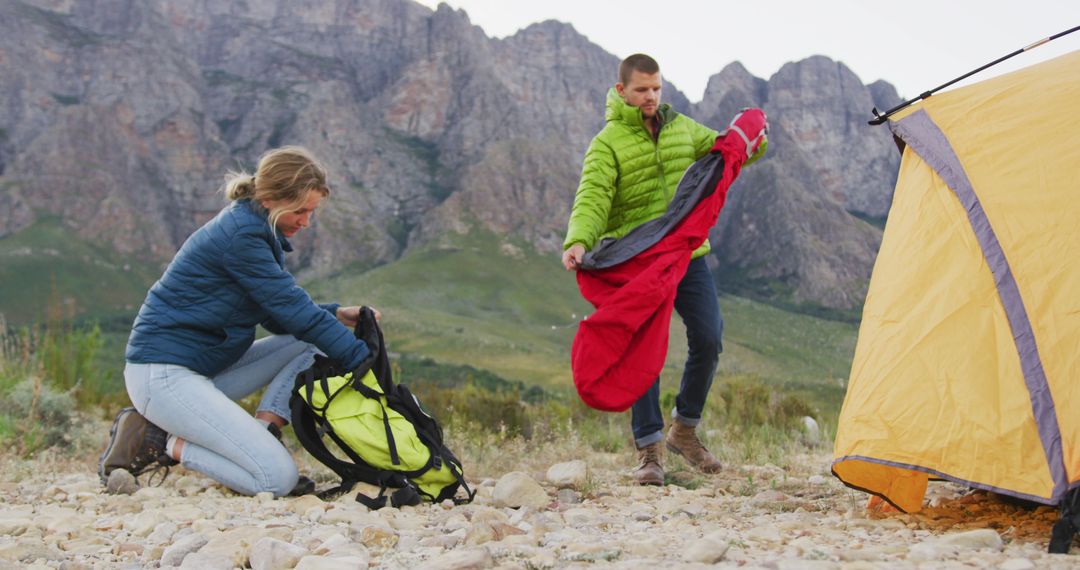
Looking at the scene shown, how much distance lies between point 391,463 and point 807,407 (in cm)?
601

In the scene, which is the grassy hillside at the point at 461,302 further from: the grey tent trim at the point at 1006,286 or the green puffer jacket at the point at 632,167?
the grey tent trim at the point at 1006,286

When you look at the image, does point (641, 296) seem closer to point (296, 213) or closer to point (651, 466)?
point (651, 466)

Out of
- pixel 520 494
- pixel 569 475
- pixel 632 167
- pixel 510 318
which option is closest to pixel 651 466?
pixel 569 475

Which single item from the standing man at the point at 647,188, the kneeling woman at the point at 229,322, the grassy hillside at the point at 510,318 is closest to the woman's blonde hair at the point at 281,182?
the kneeling woman at the point at 229,322

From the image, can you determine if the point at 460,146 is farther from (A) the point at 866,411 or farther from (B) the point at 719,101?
(A) the point at 866,411

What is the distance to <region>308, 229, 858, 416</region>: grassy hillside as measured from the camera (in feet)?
206

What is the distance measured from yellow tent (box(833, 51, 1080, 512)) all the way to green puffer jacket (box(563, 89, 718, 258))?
55.2 inches

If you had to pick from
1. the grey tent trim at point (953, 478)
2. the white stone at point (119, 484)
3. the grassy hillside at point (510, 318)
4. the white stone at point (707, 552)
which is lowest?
the grassy hillside at point (510, 318)

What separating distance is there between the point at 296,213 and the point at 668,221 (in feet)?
6.66

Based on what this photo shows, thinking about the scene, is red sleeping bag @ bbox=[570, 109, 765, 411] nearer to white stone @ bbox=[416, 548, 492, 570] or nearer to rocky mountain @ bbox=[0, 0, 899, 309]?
white stone @ bbox=[416, 548, 492, 570]

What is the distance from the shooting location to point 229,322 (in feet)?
15.8

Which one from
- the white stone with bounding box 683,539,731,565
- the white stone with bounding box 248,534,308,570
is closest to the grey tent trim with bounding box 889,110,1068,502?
the white stone with bounding box 683,539,731,565

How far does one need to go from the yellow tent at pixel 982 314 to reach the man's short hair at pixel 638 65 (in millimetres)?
1545

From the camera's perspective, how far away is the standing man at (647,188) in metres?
5.22
